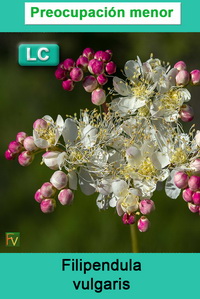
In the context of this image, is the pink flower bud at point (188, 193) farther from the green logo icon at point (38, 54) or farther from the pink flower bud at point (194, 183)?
the green logo icon at point (38, 54)

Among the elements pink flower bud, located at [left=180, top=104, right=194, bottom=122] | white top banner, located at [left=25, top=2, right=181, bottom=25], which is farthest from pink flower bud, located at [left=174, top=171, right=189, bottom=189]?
white top banner, located at [left=25, top=2, right=181, bottom=25]

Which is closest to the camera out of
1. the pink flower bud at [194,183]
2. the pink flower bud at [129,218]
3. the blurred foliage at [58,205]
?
the pink flower bud at [194,183]

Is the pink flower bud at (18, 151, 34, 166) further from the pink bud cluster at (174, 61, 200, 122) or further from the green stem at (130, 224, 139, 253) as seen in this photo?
the pink bud cluster at (174, 61, 200, 122)

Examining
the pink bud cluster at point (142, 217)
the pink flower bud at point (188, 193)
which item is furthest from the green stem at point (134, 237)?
the pink flower bud at point (188, 193)

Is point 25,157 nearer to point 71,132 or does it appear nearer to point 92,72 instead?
point 71,132

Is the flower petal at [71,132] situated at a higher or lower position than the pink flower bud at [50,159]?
higher

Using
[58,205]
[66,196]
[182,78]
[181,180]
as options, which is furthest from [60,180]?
[58,205]
